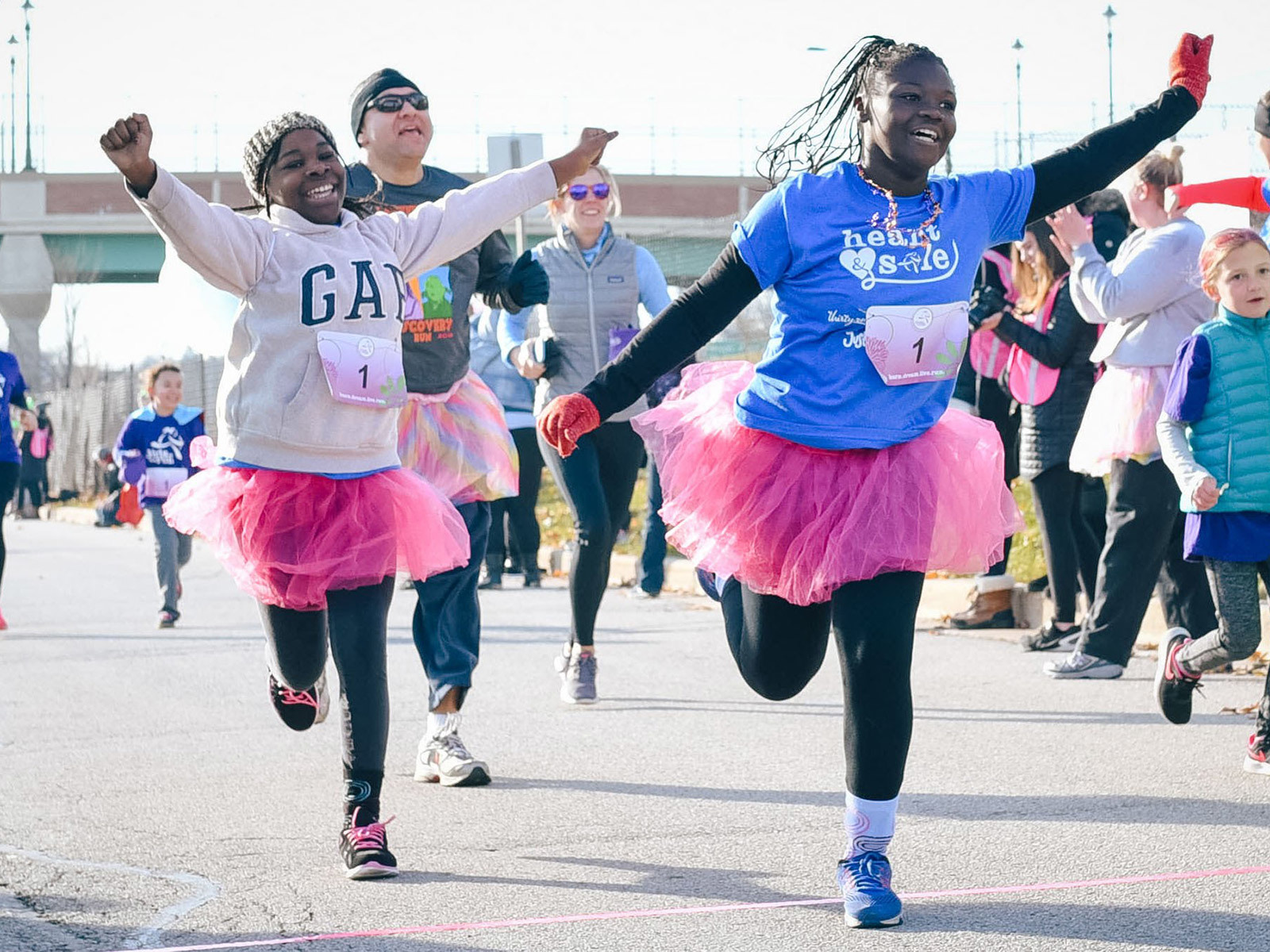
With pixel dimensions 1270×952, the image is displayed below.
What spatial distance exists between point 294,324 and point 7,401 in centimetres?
666

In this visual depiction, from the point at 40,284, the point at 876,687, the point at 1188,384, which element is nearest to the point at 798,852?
the point at 876,687

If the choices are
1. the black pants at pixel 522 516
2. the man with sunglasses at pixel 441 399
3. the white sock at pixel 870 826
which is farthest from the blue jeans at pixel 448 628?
the black pants at pixel 522 516

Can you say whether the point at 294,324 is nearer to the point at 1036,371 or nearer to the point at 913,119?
the point at 913,119

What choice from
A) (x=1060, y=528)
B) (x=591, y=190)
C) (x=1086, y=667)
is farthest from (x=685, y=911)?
(x=1060, y=528)

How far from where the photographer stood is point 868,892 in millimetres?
4176

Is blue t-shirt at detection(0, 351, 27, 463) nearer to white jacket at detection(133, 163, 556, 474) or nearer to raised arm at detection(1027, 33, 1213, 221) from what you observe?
white jacket at detection(133, 163, 556, 474)

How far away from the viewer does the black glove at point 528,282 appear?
20.1 ft

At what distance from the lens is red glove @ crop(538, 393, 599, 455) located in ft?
14.5

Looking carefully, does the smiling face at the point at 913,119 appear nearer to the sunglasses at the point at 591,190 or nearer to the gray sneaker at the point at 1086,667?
the sunglasses at the point at 591,190

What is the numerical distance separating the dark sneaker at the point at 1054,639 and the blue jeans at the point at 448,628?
3996 mm

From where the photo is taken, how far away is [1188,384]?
5934 mm

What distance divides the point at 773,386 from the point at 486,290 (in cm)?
210

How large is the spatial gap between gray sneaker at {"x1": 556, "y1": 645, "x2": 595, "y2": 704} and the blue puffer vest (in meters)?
2.88

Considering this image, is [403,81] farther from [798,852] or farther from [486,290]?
[798,852]
